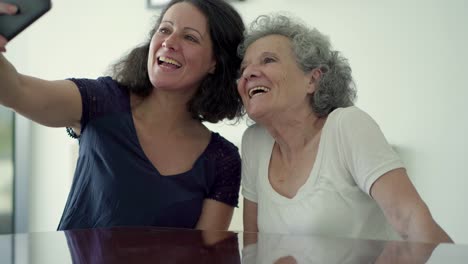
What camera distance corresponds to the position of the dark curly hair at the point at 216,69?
185 centimetres

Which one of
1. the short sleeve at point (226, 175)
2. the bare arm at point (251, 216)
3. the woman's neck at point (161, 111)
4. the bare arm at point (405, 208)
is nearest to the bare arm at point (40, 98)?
the woman's neck at point (161, 111)

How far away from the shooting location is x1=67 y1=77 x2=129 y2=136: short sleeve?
1.63 metres

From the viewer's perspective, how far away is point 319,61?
1.68 meters

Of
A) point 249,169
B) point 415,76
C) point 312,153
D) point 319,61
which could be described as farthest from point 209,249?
point 415,76

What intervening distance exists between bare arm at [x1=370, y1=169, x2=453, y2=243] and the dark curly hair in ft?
2.47

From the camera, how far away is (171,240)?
3.56 feet

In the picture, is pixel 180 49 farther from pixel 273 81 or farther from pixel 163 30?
pixel 273 81

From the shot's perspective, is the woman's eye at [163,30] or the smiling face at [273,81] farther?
the woman's eye at [163,30]

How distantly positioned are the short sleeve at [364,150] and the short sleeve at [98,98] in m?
0.70

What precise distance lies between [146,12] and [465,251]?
10.9 feet

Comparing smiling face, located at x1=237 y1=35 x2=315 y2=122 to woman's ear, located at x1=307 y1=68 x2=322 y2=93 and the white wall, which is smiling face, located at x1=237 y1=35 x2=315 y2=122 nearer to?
woman's ear, located at x1=307 y1=68 x2=322 y2=93

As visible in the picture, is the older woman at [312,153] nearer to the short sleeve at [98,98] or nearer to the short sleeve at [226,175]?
the short sleeve at [226,175]

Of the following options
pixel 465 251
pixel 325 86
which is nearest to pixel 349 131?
pixel 325 86

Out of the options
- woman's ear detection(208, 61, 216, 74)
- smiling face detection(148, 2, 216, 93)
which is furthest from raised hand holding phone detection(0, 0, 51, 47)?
woman's ear detection(208, 61, 216, 74)
